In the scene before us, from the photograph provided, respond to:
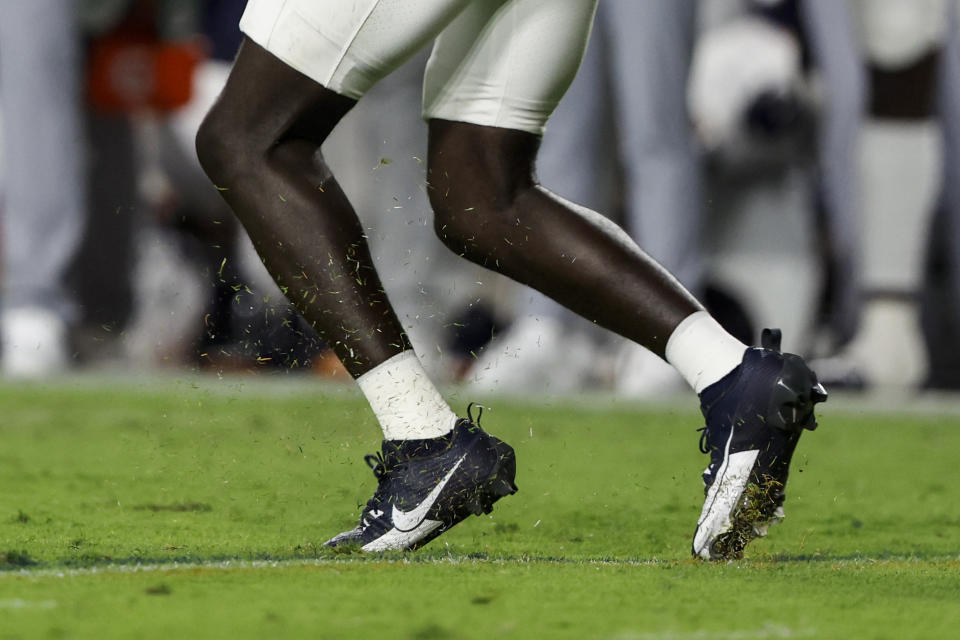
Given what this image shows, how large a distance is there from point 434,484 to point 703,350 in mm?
418

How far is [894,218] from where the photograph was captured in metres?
6.54

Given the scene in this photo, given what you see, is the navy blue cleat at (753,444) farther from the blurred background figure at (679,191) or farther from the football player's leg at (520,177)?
the blurred background figure at (679,191)

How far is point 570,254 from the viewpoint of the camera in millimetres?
2604

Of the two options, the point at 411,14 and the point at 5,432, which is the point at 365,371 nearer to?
the point at 411,14

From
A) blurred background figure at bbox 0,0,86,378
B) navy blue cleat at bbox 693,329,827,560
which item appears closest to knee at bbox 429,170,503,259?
navy blue cleat at bbox 693,329,827,560

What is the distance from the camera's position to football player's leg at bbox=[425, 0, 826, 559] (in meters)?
2.48

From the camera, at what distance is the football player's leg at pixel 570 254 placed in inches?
97.7

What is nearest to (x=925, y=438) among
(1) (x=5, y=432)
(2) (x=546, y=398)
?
(2) (x=546, y=398)

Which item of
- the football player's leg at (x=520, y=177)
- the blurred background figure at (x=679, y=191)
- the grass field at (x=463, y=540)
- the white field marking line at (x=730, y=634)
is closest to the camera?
the white field marking line at (x=730, y=634)

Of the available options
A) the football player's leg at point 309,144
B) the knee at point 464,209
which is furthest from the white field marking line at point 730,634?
the knee at point 464,209

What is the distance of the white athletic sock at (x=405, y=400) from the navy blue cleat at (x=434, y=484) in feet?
0.05

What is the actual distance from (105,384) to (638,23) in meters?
2.14

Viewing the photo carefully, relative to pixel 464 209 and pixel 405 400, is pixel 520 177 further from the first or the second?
pixel 405 400

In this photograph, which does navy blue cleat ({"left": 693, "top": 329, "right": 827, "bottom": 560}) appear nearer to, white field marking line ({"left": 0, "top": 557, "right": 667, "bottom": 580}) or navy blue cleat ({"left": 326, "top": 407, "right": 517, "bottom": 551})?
white field marking line ({"left": 0, "top": 557, "right": 667, "bottom": 580})
